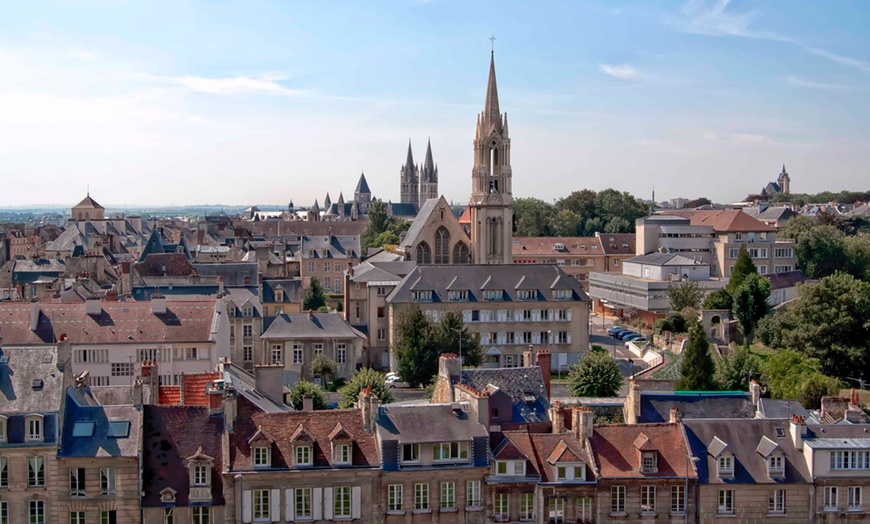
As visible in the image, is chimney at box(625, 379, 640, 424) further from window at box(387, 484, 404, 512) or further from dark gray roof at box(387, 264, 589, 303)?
dark gray roof at box(387, 264, 589, 303)

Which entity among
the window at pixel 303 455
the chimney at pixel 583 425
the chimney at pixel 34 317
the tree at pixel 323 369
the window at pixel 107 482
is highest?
the chimney at pixel 34 317

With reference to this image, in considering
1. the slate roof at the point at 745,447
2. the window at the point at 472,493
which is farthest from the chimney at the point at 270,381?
the slate roof at the point at 745,447

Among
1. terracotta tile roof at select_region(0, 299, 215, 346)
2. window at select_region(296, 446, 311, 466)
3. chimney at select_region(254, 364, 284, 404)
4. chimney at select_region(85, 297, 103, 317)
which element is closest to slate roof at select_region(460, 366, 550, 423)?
chimney at select_region(254, 364, 284, 404)

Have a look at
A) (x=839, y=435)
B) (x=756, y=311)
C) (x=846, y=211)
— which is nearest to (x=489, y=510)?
(x=839, y=435)

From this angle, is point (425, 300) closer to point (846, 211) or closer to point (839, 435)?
point (839, 435)

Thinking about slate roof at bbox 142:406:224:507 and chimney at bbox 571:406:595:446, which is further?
chimney at bbox 571:406:595:446

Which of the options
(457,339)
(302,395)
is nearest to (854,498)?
(302,395)

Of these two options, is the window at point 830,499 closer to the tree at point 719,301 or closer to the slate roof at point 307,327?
the slate roof at point 307,327

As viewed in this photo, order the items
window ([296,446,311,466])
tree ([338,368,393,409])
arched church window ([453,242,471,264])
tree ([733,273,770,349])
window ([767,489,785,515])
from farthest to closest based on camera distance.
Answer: arched church window ([453,242,471,264]) < tree ([733,273,770,349]) < tree ([338,368,393,409]) < window ([767,489,785,515]) < window ([296,446,311,466])
